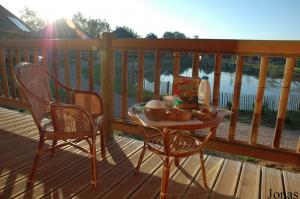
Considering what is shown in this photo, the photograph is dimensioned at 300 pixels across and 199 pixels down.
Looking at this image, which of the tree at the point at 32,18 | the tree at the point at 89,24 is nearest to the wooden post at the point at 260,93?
the tree at the point at 32,18

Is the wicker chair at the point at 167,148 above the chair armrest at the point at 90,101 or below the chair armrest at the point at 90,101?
below

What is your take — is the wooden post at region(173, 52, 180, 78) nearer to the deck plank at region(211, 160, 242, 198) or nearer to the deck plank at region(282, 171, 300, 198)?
the deck plank at region(211, 160, 242, 198)

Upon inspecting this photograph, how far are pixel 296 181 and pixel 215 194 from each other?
2.46 ft

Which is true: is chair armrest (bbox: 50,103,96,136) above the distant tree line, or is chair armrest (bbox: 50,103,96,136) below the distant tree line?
below

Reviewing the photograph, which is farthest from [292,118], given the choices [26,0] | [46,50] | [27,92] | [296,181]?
[26,0]

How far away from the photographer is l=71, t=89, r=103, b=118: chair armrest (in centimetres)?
233

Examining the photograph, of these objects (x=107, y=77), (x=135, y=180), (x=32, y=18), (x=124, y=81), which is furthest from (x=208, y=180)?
(x=32, y=18)

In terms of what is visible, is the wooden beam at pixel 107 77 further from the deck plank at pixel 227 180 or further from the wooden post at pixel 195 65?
the deck plank at pixel 227 180

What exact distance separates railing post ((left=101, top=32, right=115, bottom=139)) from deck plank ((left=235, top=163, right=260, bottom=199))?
1.51 meters

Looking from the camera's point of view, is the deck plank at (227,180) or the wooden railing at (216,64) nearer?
the deck plank at (227,180)

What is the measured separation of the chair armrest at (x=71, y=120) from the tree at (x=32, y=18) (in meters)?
47.8

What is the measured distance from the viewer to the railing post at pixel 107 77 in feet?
8.80

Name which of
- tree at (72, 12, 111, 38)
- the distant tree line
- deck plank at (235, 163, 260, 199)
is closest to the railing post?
deck plank at (235, 163, 260, 199)

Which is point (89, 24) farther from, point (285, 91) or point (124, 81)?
point (285, 91)
